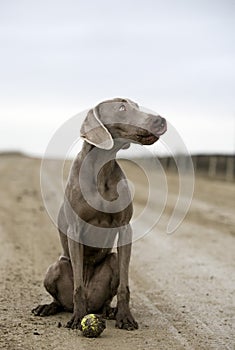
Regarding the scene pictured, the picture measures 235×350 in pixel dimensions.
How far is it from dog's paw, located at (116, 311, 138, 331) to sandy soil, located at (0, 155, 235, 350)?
8 cm

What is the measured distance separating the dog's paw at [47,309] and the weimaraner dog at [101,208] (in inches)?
0.5

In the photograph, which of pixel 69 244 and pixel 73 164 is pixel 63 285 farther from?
pixel 73 164

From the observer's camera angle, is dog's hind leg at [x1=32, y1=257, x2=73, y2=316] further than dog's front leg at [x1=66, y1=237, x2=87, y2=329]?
Yes

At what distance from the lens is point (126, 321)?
6418 mm

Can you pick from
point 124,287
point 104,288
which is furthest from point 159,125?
point 104,288

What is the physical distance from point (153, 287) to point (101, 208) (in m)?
2.30

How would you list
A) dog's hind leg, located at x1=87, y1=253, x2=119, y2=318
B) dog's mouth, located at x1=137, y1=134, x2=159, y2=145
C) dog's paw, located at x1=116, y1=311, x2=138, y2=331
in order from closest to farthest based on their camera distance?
dog's mouth, located at x1=137, y1=134, x2=159, y2=145 < dog's paw, located at x1=116, y1=311, x2=138, y2=331 < dog's hind leg, located at x1=87, y1=253, x2=119, y2=318

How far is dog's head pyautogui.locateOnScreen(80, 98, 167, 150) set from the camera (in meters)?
6.05

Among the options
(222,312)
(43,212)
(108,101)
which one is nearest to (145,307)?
(222,312)

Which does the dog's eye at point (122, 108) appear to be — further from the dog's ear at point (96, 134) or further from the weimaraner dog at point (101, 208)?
the dog's ear at point (96, 134)

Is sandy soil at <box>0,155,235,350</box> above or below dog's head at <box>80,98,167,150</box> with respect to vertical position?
below

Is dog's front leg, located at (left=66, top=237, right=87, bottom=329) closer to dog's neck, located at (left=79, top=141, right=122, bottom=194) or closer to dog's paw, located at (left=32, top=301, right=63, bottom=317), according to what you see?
dog's paw, located at (left=32, top=301, right=63, bottom=317)

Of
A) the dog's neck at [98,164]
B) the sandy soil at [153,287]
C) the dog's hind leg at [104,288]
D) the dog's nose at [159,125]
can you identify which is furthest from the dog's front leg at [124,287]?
the dog's nose at [159,125]

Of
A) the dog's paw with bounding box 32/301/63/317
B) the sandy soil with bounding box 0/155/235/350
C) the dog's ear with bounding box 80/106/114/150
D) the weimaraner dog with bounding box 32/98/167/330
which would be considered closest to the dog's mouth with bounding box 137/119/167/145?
the weimaraner dog with bounding box 32/98/167/330
